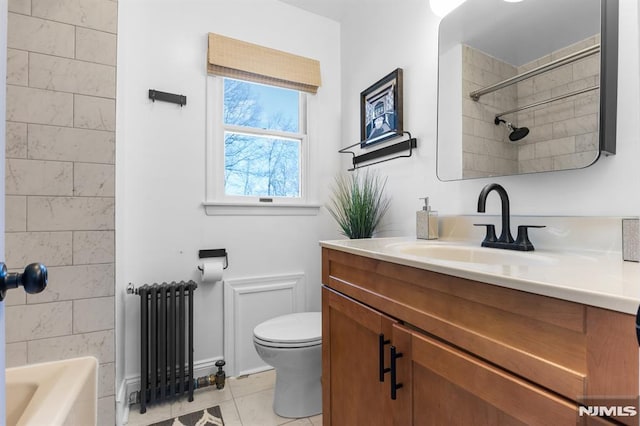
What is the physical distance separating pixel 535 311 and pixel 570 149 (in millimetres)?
688

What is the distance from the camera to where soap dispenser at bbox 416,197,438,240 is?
1346 millimetres

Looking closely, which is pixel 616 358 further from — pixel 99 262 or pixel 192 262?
pixel 192 262

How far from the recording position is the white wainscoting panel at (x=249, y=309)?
1.87m

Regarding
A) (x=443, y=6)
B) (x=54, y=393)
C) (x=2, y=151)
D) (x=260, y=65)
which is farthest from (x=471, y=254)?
(x=260, y=65)

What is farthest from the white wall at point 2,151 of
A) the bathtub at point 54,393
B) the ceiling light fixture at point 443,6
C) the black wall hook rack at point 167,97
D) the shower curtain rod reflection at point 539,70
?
the ceiling light fixture at point 443,6

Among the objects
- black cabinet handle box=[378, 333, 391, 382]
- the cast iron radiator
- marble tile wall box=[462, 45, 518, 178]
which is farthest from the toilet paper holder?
marble tile wall box=[462, 45, 518, 178]

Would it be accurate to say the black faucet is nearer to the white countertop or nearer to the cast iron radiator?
the white countertop

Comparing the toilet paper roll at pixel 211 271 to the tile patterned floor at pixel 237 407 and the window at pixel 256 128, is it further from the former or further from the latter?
the tile patterned floor at pixel 237 407

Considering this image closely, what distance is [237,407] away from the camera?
1.58 meters

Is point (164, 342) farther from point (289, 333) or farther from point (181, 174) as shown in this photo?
point (181, 174)

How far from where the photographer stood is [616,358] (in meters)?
0.43

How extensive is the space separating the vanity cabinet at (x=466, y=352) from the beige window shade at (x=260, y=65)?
4.66ft

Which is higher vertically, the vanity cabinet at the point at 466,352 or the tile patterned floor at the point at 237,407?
the vanity cabinet at the point at 466,352

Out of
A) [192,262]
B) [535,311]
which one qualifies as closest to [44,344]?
[192,262]
